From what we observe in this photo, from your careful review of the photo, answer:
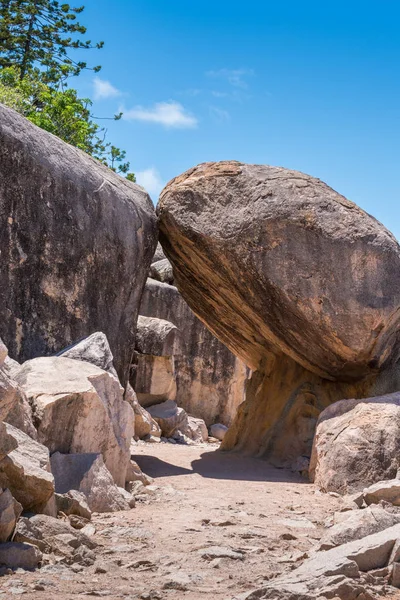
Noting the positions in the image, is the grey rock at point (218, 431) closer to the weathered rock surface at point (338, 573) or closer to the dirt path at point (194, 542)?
the dirt path at point (194, 542)

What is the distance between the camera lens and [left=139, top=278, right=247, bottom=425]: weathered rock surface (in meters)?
15.2

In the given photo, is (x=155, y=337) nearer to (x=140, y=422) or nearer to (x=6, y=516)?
(x=140, y=422)

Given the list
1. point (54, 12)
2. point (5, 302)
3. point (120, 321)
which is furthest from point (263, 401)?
point (54, 12)

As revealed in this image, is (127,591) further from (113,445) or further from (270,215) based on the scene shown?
(270,215)

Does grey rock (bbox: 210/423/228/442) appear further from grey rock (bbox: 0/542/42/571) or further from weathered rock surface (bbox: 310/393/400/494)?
grey rock (bbox: 0/542/42/571)

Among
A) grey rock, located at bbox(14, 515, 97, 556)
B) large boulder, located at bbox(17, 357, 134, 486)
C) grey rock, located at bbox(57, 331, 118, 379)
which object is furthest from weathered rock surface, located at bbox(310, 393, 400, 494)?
grey rock, located at bbox(14, 515, 97, 556)

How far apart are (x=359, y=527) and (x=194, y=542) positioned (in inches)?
38.6

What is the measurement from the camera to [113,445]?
6152mm

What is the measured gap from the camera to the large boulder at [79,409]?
18.1 ft

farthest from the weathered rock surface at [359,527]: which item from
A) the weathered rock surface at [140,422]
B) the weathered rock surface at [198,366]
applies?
the weathered rock surface at [198,366]

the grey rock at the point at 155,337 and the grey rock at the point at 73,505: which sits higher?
the grey rock at the point at 155,337

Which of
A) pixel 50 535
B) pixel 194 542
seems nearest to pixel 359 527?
pixel 194 542

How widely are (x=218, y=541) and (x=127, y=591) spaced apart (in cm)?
122

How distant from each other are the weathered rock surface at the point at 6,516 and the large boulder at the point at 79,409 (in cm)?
158
